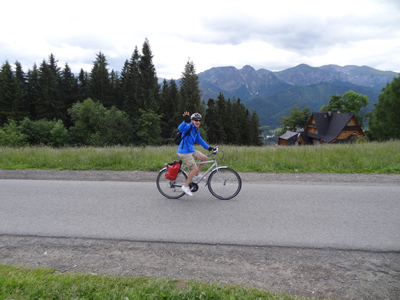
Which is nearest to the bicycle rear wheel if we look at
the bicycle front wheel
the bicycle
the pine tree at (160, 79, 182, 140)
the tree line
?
the bicycle

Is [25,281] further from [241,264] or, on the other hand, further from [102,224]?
[241,264]

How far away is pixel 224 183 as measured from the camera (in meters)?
6.19

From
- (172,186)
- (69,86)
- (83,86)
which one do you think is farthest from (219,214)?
(83,86)

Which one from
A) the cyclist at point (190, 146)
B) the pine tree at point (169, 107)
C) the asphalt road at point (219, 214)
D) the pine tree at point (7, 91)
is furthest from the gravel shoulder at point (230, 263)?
the pine tree at point (7, 91)

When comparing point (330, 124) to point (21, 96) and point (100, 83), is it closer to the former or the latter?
point (100, 83)

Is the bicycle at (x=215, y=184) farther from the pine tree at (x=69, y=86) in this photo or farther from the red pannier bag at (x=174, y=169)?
the pine tree at (x=69, y=86)

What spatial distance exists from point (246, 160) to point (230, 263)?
6.69m

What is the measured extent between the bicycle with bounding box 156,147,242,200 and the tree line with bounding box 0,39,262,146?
30.3 metres

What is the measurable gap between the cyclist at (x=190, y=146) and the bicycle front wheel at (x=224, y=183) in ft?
1.31

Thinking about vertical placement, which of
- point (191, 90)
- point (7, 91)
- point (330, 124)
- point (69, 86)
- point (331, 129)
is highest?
point (69, 86)

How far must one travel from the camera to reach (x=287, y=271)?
130 inches

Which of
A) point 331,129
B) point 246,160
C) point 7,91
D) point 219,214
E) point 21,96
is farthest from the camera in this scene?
point 331,129

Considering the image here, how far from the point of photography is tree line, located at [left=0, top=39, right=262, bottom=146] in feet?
129

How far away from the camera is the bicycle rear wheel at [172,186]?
20.5 ft
